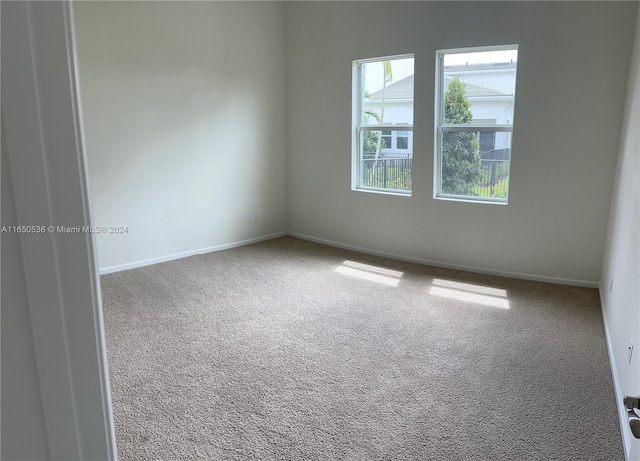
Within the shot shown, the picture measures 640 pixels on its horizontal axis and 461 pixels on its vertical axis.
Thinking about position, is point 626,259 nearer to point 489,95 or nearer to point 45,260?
point 489,95

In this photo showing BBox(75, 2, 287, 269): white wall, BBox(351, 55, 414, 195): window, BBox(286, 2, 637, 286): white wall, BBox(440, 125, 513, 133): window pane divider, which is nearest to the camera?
BBox(286, 2, 637, 286): white wall

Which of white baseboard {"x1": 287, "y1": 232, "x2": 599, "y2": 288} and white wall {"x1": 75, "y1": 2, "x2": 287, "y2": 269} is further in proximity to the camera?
white wall {"x1": 75, "y1": 2, "x2": 287, "y2": 269}

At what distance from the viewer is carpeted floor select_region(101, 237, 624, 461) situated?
87.0 inches

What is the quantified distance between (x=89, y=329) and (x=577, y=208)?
4.34m

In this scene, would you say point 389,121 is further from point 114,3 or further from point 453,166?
point 114,3

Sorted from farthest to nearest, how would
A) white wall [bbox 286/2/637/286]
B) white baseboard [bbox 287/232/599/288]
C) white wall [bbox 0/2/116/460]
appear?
1. white baseboard [bbox 287/232/599/288]
2. white wall [bbox 286/2/637/286]
3. white wall [bbox 0/2/116/460]

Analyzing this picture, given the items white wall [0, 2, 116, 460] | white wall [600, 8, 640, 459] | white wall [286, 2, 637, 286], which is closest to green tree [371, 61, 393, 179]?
white wall [286, 2, 637, 286]

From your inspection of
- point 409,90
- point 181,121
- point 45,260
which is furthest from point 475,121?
point 45,260

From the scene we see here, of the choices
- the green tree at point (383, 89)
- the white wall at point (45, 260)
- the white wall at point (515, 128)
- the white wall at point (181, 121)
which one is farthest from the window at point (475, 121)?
the white wall at point (45, 260)

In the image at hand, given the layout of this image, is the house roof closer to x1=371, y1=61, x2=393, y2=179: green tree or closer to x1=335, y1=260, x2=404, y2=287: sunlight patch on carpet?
x1=371, y1=61, x2=393, y2=179: green tree

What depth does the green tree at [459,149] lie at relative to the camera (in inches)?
180

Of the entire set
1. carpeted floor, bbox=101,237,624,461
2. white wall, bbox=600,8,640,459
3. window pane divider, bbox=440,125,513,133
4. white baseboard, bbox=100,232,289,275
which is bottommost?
carpeted floor, bbox=101,237,624,461

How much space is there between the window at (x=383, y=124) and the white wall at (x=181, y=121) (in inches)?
43.5

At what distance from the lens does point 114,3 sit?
4344 millimetres
